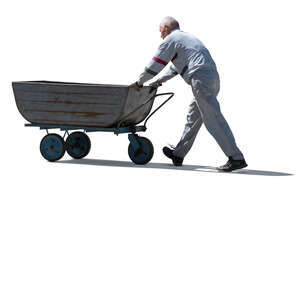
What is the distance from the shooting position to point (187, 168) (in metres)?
9.88

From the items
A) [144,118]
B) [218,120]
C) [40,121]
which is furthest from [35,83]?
[218,120]

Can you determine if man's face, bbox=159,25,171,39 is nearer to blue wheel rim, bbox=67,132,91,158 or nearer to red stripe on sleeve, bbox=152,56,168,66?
red stripe on sleeve, bbox=152,56,168,66

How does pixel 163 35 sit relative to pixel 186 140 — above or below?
above

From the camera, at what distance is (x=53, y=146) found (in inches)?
400

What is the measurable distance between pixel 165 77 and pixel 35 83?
51.7 inches

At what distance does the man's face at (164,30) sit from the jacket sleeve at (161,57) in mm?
255

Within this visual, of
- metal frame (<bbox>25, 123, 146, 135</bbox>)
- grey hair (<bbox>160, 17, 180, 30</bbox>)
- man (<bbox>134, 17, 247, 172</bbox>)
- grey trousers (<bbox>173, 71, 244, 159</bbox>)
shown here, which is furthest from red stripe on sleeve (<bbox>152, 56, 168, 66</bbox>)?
metal frame (<bbox>25, 123, 146, 135</bbox>)

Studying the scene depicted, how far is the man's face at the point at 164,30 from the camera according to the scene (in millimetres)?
9750

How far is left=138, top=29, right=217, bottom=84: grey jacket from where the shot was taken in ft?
31.2

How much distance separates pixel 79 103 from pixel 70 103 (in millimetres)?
100

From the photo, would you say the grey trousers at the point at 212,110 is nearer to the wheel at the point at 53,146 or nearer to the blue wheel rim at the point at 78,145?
the blue wheel rim at the point at 78,145

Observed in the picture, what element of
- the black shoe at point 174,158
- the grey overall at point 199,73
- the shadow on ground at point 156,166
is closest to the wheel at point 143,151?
the shadow on ground at point 156,166

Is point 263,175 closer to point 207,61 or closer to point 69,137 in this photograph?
point 207,61

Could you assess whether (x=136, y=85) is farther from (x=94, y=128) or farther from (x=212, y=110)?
(x=212, y=110)
